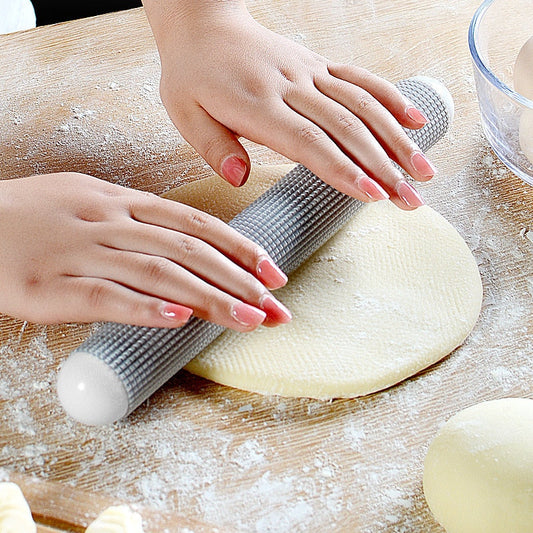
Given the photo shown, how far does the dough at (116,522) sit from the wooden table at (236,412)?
0.13ft

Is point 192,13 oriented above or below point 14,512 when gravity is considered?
above

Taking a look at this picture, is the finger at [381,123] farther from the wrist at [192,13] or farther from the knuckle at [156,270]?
the knuckle at [156,270]

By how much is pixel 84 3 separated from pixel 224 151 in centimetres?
106

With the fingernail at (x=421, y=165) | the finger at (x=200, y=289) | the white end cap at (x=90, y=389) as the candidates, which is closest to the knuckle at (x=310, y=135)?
the fingernail at (x=421, y=165)

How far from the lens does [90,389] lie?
0.68 meters

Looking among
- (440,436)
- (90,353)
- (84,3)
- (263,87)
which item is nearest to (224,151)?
(263,87)

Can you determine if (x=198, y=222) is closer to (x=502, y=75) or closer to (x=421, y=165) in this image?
(x=421, y=165)

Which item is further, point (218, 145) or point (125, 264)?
point (218, 145)

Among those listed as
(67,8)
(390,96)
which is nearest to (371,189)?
(390,96)

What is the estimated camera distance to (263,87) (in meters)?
0.90

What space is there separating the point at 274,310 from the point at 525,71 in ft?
1.57

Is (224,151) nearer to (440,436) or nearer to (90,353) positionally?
(90,353)

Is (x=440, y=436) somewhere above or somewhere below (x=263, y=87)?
below

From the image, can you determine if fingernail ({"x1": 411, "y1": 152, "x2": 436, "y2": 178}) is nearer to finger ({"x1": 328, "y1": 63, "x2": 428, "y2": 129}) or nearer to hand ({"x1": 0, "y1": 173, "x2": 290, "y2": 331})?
finger ({"x1": 328, "y1": 63, "x2": 428, "y2": 129})
